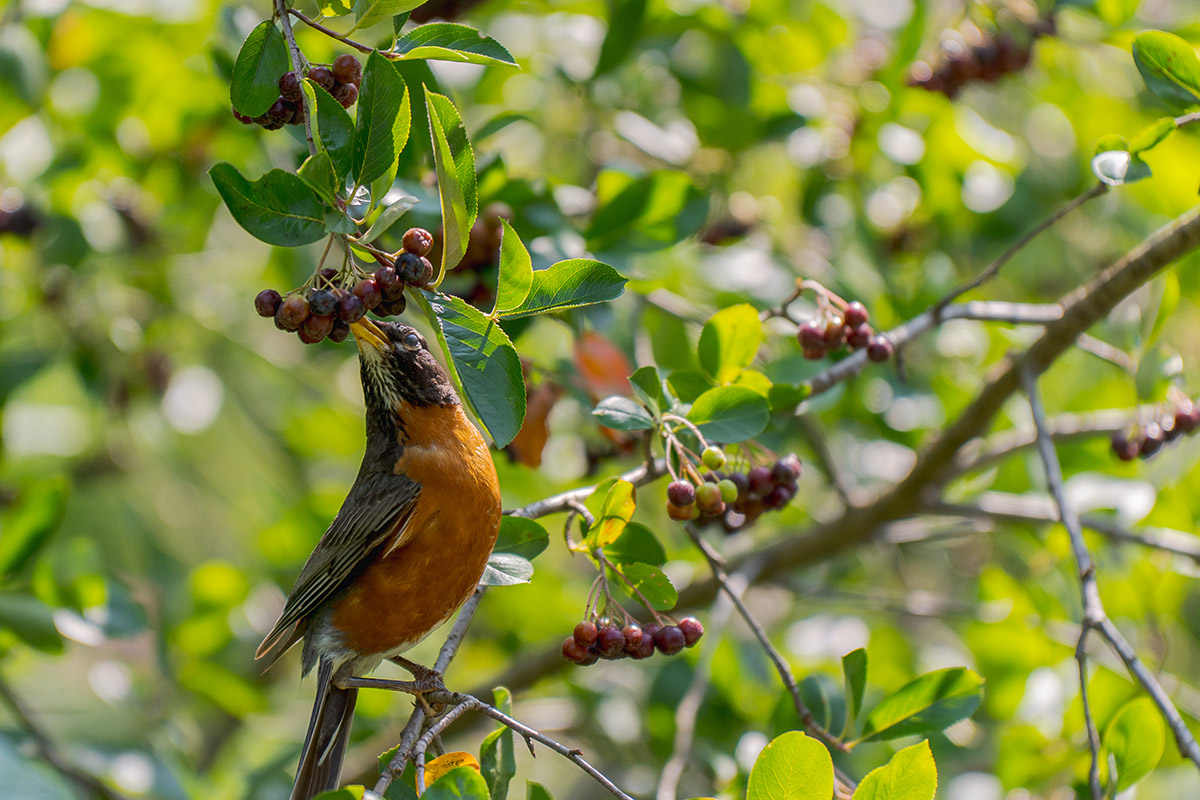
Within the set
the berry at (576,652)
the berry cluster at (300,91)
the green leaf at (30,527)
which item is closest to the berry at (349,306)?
the berry cluster at (300,91)

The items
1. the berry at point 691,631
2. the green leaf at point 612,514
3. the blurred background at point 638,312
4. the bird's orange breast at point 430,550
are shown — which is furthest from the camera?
the blurred background at point 638,312

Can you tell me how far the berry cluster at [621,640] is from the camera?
1.95 m

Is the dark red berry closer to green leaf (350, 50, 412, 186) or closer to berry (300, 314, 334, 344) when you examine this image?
green leaf (350, 50, 412, 186)

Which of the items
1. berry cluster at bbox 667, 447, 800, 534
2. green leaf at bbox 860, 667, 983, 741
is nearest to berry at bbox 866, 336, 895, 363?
berry cluster at bbox 667, 447, 800, 534

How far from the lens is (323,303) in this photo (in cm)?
156

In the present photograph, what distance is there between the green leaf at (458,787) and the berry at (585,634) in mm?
445

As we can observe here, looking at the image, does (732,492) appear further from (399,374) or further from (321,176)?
(399,374)

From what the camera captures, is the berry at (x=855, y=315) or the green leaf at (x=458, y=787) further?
the berry at (x=855, y=315)

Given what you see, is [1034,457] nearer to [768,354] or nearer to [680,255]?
[768,354]

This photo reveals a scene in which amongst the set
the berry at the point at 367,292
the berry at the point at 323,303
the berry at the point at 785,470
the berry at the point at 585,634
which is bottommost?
the berry at the point at 585,634

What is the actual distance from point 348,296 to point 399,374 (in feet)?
3.89

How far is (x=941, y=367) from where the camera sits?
12.5ft

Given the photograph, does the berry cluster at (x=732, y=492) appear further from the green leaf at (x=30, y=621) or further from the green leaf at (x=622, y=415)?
the green leaf at (x=30, y=621)

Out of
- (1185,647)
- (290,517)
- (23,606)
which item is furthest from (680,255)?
(1185,647)
